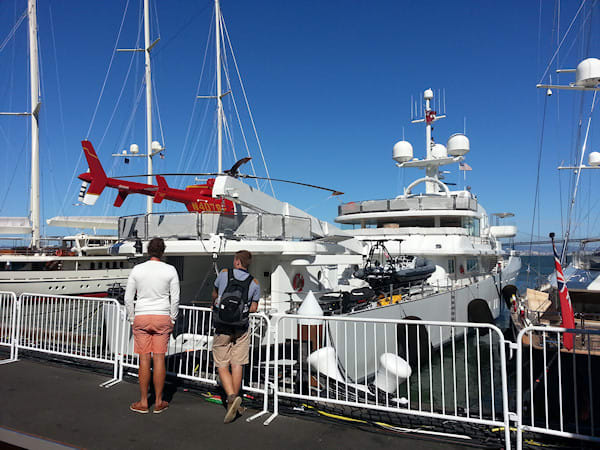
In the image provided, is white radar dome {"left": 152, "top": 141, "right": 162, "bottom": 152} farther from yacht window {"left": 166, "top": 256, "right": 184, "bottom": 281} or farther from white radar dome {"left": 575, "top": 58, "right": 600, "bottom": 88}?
white radar dome {"left": 575, "top": 58, "right": 600, "bottom": 88}

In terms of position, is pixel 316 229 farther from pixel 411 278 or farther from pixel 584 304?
pixel 584 304

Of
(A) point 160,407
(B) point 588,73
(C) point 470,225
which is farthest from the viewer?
(C) point 470,225

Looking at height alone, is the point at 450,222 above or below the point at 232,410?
above

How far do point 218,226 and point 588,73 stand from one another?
Result: 1286 cm

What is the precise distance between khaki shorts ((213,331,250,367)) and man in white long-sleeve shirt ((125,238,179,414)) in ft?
1.84

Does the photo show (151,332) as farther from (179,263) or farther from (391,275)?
(391,275)

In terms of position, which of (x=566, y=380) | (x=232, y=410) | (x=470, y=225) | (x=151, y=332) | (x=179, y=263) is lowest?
(x=566, y=380)

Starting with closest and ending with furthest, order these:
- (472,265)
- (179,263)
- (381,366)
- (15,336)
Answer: (15,336)
(381,366)
(179,263)
(472,265)

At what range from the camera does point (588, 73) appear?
46.0 ft

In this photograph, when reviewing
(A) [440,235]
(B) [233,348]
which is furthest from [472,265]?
(B) [233,348]

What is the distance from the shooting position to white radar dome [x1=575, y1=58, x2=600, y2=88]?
13875mm

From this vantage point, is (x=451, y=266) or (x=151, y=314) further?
(x=451, y=266)

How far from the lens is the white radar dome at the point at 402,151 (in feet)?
81.0

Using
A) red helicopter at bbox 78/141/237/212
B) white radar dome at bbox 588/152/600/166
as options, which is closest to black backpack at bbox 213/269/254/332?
red helicopter at bbox 78/141/237/212
